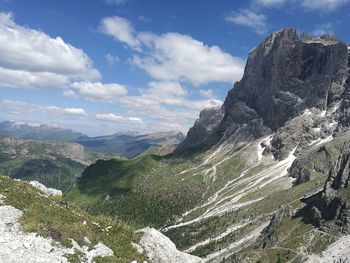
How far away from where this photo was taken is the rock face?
173 feet

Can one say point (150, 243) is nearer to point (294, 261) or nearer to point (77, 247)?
point (77, 247)

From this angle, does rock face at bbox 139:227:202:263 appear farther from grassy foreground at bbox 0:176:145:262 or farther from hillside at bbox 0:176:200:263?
grassy foreground at bbox 0:176:145:262

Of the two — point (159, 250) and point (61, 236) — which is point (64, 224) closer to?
point (61, 236)

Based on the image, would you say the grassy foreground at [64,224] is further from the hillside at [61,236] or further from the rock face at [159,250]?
the rock face at [159,250]

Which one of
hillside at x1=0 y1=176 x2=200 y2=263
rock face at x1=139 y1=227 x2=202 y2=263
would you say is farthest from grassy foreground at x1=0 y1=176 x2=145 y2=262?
rock face at x1=139 y1=227 x2=202 y2=263

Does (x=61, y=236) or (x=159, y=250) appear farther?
(x=159, y=250)

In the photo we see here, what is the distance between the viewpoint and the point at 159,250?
5353 cm

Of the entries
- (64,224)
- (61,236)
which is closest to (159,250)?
(64,224)

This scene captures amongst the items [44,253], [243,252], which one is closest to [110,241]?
[44,253]

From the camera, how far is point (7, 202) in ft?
161

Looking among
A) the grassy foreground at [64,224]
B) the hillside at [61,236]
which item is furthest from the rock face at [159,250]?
the grassy foreground at [64,224]

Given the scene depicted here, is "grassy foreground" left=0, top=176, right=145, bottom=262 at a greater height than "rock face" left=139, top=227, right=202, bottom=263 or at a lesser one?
greater

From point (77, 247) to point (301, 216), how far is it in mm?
168229

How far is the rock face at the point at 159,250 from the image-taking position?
52.9 m
